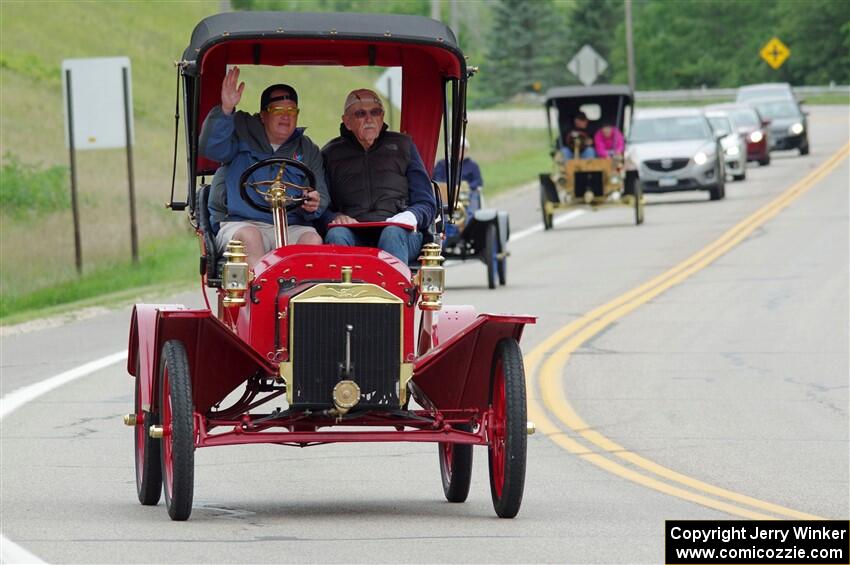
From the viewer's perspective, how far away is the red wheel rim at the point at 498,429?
9172 millimetres

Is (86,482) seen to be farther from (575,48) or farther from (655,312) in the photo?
(575,48)

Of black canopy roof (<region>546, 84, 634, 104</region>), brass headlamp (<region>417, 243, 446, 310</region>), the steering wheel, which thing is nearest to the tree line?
black canopy roof (<region>546, 84, 634, 104</region>)

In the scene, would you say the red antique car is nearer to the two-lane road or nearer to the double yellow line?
the two-lane road

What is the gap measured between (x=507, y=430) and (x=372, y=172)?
7.13 ft

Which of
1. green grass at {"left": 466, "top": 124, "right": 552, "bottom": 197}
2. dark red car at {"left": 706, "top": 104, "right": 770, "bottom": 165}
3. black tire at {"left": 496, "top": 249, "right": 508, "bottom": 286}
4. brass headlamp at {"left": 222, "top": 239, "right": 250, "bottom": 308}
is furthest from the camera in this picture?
dark red car at {"left": 706, "top": 104, "right": 770, "bottom": 165}

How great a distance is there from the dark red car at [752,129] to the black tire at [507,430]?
4140cm

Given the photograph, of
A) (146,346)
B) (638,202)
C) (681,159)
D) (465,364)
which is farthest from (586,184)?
(465,364)

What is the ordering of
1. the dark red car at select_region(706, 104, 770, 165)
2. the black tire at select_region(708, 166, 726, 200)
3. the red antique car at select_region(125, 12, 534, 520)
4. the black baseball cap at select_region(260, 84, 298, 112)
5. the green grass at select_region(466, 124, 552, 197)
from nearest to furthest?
the red antique car at select_region(125, 12, 534, 520) < the black baseball cap at select_region(260, 84, 298, 112) < the black tire at select_region(708, 166, 726, 200) < the green grass at select_region(466, 124, 552, 197) < the dark red car at select_region(706, 104, 770, 165)

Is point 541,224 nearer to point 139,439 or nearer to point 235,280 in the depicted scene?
point 139,439

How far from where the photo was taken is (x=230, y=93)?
33.3 feet

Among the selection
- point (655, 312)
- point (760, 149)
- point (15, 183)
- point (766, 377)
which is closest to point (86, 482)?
point (766, 377)

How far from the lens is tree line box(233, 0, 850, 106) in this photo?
115 m

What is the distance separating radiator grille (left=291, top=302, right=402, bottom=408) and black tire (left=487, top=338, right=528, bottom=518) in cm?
50

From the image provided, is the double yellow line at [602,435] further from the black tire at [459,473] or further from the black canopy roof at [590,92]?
the black canopy roof at [590,92]
